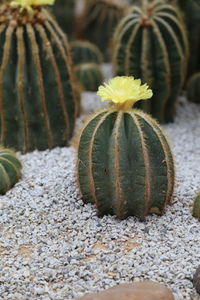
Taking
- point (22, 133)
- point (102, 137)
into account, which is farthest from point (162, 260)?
point (22, 133)

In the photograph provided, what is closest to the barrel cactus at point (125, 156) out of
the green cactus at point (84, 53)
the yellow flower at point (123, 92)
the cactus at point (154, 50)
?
the yellow flower at point (123, 92)

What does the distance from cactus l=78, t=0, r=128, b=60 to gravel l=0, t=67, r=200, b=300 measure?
119 inches

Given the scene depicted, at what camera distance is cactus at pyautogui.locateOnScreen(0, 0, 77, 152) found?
4.32 metres

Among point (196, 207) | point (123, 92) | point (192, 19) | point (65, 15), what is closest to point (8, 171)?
point (123, 92)

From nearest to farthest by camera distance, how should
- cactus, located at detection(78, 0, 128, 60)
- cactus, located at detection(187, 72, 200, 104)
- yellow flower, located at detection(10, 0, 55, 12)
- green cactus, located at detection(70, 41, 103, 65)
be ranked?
1. yellow flower, located at detection(10, 0, 55, 12)
2. cactus, located at detection(187, 72, 200, 104)
3. green cactus, located at detection(70, 41, 103, 65)
4. cactus, located at detection(78, 0, 128, 60)

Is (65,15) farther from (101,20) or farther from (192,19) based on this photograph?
(192,19)

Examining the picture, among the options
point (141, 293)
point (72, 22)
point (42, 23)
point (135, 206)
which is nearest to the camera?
point (141, 293)

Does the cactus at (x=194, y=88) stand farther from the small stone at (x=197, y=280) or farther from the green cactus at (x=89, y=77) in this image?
the small stone at (x=197, y=280)

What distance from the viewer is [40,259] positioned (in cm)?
324

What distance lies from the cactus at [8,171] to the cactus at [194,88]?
2.00m

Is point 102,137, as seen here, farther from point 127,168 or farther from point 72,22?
point 72,22

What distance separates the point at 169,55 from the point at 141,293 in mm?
2372

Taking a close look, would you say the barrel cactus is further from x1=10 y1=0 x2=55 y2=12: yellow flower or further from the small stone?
x1=10 y1=0 x2=55 y2=12: yellow flower

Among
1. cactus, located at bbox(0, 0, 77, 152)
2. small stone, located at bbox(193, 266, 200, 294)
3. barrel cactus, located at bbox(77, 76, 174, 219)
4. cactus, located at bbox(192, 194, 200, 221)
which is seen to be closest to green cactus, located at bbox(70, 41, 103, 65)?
cactus, located at bbox(0, 0, 77, 152)
